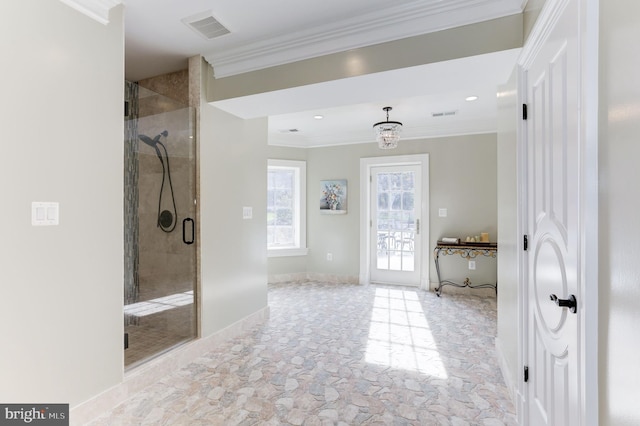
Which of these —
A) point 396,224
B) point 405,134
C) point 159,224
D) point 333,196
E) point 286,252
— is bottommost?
point 286,252

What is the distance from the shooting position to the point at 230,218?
10.3 feet

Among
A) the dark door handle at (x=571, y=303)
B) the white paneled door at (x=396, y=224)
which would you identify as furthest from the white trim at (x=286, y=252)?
the dark door handle at (x=571, y=303)

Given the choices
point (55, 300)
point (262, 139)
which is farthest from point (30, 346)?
Answer: point (262, 139)

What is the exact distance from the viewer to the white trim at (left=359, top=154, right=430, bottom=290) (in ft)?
16.0

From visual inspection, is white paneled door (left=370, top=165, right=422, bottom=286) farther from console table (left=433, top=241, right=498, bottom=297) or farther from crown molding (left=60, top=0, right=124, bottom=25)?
crown molding (left=60, top=0, right=124, bottom=25)

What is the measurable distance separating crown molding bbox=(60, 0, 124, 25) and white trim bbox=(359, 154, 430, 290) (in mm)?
3918

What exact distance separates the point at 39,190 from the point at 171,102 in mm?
1375

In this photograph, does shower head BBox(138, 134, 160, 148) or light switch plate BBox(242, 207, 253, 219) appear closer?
shower head BBox(138, 134, 160, 148)

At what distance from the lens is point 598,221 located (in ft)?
3.19

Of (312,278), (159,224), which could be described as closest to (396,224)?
(312,278)

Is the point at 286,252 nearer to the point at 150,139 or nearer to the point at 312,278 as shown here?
the point at 312,278

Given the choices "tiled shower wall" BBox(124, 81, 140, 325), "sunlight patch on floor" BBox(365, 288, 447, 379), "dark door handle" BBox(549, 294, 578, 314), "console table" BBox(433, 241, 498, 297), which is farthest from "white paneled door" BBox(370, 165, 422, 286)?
"dark door handle" BBox(549, 294, 578, 314)

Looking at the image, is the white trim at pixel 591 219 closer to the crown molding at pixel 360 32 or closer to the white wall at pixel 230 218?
the crown molding at pixel 360 32

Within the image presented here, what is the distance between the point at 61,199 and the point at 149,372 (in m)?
1.37
